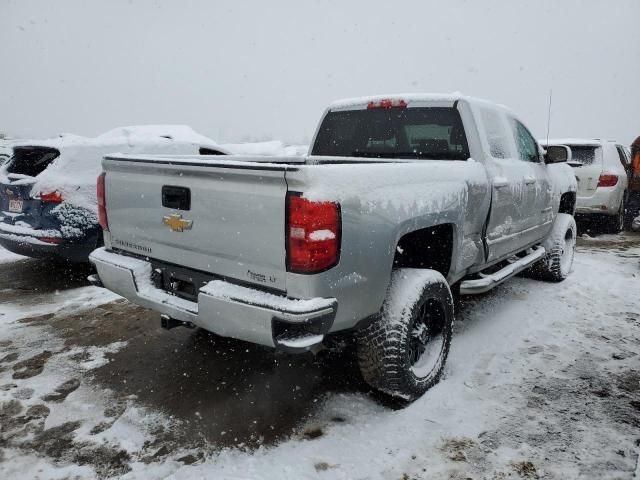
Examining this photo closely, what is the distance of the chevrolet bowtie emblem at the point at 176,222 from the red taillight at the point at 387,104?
7.13 ft

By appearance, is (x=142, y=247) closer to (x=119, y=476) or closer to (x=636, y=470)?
(x=119, y=476)

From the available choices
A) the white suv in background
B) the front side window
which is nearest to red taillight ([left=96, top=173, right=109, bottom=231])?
the front side window

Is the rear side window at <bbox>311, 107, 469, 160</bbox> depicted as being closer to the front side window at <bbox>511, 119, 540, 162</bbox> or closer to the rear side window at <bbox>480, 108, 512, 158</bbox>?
the rear side window at <bbox>480, 108, 512, 158</bbox>

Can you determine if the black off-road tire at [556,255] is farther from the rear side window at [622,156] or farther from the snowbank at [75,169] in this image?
the snowbank at [75,169]

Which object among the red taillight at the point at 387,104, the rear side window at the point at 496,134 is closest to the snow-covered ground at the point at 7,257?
the red taillight at the point at 387,104

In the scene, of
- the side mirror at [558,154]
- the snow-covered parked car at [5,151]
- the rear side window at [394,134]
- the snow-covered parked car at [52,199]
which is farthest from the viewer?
the snow-covered parked car at [5,151]

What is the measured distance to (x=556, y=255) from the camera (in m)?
5.46

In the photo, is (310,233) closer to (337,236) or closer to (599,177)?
(337,236)

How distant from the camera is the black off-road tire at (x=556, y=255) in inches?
215

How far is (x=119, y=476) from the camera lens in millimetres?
2283

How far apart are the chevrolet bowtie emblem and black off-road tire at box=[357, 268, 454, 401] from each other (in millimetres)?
1197

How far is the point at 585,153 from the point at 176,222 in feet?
27.7

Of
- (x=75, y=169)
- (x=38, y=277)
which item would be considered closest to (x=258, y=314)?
(x=75, y=169)


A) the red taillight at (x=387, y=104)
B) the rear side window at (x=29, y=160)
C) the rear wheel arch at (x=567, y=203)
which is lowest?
the rear wheel arch at (x=567, y=203)
